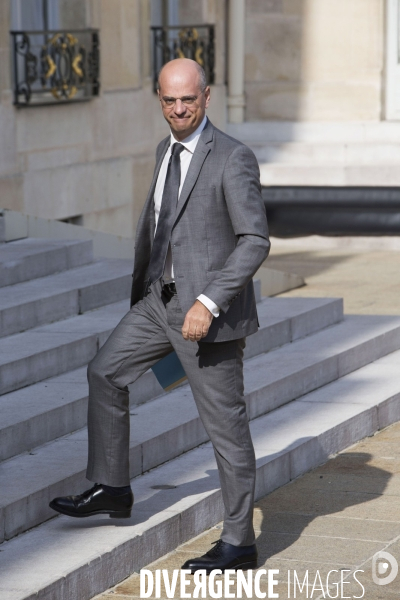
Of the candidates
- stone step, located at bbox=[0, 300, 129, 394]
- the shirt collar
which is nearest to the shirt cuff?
the shirt collar

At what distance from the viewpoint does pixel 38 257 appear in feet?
24.7

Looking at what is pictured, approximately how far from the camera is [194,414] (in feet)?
18.9

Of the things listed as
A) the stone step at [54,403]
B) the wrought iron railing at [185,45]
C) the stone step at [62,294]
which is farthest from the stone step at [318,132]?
the stone step at [54,403]

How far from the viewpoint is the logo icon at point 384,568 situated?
4.39 meters

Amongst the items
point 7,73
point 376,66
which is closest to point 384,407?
point 7,73

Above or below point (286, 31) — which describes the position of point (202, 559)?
below

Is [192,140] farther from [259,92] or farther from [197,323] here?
[259,92]

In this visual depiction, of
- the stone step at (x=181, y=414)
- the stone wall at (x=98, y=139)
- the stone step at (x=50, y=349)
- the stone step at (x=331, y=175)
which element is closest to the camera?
the stone step at (x=181, y=414)

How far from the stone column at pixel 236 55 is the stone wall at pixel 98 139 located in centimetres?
210

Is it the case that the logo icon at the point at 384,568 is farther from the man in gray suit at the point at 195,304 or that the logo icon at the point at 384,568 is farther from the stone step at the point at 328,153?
the stone step at the point at 328,153

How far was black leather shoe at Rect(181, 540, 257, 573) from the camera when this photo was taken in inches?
169

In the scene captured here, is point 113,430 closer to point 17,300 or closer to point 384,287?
point 17,300

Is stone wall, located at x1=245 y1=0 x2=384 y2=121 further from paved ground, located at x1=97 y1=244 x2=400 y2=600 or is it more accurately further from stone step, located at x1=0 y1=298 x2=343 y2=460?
paved ground, located at x1=97 y1=244 x2=400 y2=600

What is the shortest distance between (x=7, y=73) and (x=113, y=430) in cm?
667
